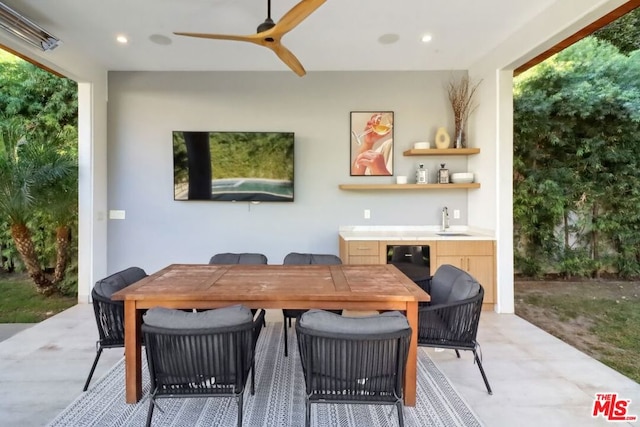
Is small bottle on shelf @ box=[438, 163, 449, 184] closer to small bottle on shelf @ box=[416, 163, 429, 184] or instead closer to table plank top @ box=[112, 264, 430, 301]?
small bottle on shelf @ box=[416, 163, 429, 184]

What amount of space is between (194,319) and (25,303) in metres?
4.27

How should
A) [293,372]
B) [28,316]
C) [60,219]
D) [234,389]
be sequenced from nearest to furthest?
1. [234,389]
2. [293,372]
3. [28,316]
4. [60,219]

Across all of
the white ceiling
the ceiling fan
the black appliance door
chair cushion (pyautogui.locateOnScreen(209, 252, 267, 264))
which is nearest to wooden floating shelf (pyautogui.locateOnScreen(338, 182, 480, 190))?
the black appliance door

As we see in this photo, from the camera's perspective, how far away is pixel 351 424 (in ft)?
6.23

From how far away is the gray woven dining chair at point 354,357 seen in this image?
61.1 inches

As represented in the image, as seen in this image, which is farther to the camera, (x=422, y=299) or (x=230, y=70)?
(x=230, y=70)

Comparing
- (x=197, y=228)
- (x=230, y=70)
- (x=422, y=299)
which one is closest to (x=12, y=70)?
(x=230, y=70)

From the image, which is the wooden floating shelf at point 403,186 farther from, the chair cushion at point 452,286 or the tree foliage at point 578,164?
the chair cushion at point 452,286

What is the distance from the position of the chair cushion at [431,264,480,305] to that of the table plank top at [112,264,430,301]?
311 mm

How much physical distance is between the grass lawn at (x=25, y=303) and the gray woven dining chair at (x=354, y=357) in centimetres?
394

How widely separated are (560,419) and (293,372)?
1.71m

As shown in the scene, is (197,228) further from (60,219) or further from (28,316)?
(28,316)

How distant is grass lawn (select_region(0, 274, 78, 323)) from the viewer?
3955 millimetres

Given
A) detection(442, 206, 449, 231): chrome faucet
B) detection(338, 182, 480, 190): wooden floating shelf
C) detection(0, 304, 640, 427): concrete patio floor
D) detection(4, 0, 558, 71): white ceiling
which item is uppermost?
detection(4, 0, 558, 71): white ceiling
